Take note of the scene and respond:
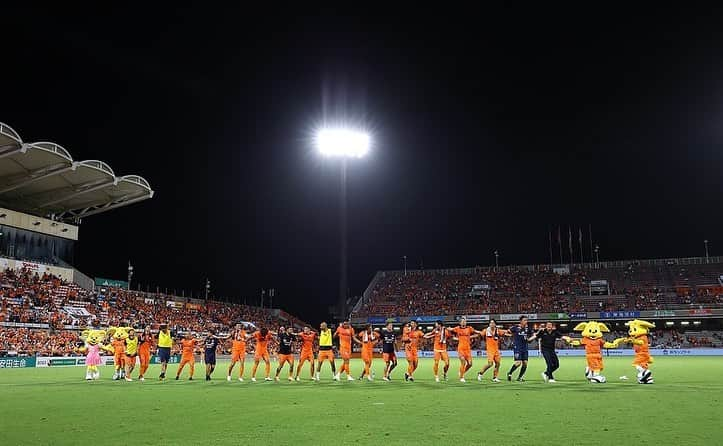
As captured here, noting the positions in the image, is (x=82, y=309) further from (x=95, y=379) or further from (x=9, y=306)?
(x=95, y=379)

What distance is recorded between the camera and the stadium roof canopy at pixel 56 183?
4319 centimetres

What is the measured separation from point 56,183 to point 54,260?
10171mm

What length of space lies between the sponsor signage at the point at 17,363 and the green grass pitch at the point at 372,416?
23.2 meters

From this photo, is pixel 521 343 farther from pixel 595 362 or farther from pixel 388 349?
pixel 388 349

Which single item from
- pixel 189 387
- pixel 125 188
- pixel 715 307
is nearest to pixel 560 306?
pixel 715 307

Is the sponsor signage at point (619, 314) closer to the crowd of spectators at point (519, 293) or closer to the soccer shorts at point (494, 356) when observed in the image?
the crowd of spectators at point (519, 293)

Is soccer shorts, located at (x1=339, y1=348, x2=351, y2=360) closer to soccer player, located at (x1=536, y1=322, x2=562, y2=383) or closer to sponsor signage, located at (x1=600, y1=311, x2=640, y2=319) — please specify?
soccer player, located at (x1=536, y1=322, x2=562, y2=383)

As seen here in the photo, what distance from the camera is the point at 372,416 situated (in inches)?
423

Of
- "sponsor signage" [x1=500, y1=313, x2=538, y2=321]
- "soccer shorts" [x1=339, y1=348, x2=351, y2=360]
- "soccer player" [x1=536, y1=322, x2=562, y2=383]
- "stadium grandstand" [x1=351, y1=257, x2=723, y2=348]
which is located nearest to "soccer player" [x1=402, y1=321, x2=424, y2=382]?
"soccer shorts" [x1=339, y1=348, x2=351, y2=360]

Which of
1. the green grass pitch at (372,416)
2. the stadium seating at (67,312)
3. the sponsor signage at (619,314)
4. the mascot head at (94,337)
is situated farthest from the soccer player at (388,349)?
the sponsor signage at (619,314)

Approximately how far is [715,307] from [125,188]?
6126 cm

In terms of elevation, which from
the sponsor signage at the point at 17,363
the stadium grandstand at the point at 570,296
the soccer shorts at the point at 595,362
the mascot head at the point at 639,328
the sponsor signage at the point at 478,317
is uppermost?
the stadium grandstand at the point at 570,296

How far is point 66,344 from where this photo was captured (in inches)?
1734

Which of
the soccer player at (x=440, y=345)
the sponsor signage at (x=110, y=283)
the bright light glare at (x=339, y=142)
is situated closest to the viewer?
the soccer player at (x=440, y=345)
